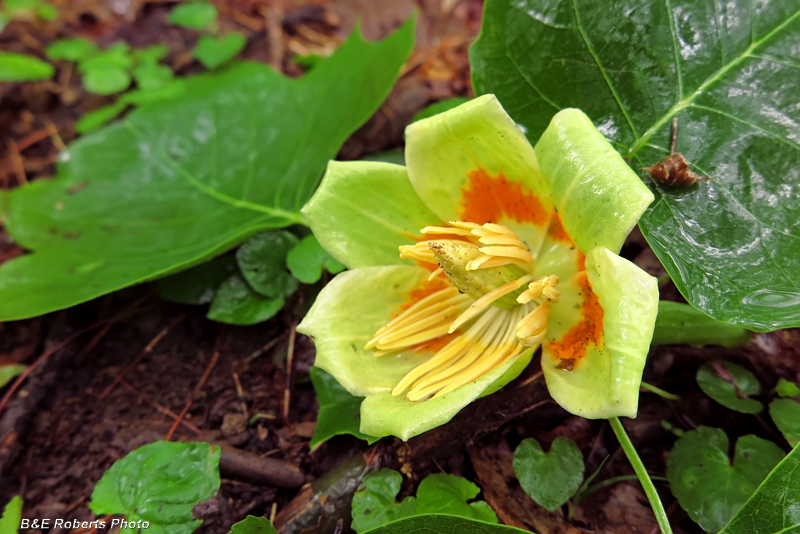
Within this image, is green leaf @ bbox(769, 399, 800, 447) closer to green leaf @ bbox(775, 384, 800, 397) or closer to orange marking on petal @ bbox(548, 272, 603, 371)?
green leaf @ bbox(775, 384, 800, 397)

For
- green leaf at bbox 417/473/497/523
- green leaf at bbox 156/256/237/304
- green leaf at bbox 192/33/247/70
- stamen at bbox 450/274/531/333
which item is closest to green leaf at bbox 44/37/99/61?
green leaf at bbox 192/33/247/70

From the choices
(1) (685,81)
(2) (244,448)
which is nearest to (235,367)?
(2) (244,448)

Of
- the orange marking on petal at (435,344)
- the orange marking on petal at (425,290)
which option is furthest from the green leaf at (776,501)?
the orange marking on petal at (425,290)

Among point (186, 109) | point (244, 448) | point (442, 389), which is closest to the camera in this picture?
point (442, 389)

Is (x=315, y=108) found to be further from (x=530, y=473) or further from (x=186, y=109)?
(x=530, y=473)

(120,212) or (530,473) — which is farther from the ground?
(120,212)

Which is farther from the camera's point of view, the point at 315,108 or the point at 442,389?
the point at 315,108
